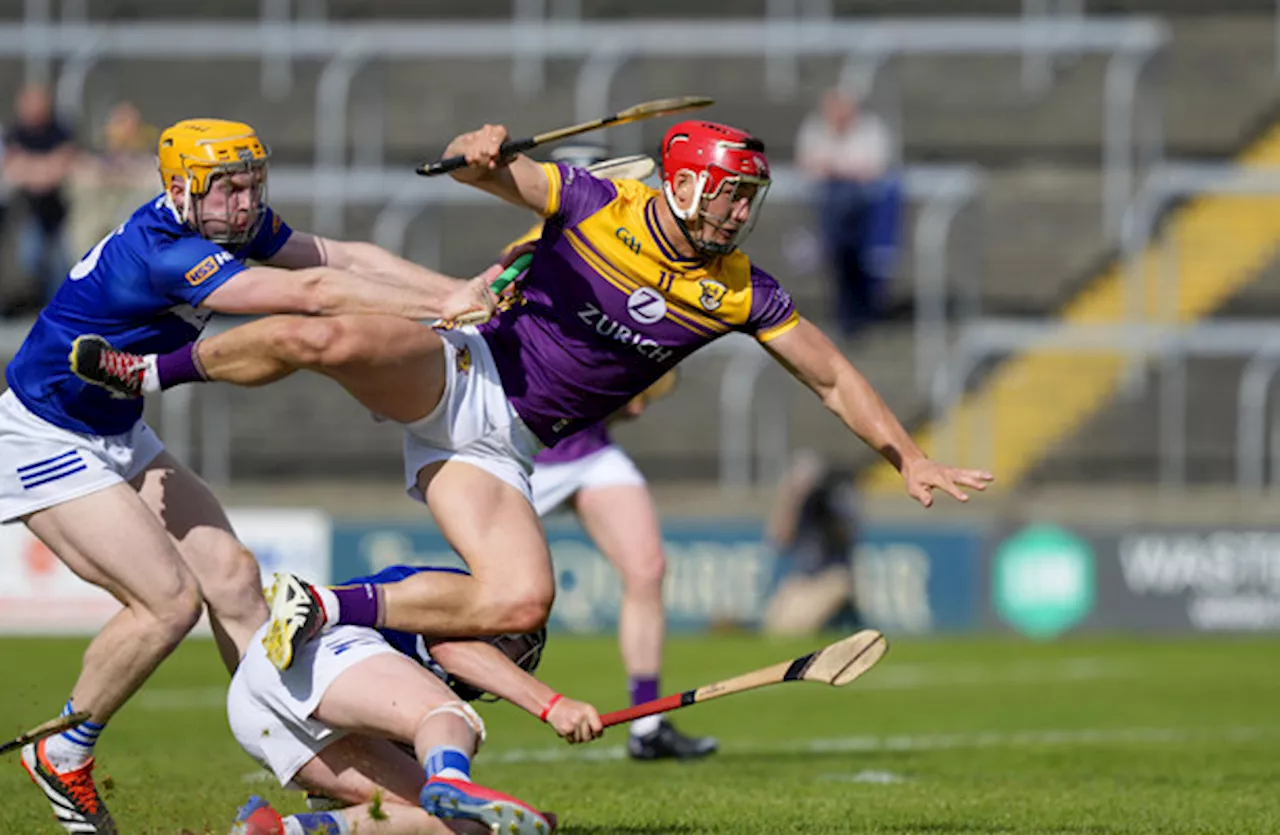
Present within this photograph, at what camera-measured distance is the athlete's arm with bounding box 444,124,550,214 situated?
7820mm

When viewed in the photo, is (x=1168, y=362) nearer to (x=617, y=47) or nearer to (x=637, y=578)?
(x=617, y=47)

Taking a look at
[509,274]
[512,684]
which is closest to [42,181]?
[509,274]

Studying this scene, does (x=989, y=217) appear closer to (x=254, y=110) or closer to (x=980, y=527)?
(x=980, y=527)

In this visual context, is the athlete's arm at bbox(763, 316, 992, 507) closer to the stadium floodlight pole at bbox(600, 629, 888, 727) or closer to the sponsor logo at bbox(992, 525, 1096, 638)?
the stadium floodlight pole at bbox(600, 629, 888, 727)

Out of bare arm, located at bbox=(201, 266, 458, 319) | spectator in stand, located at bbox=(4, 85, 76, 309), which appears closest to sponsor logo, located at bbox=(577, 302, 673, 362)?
bare arm, located at bbox=(201, 266, 458, 319)

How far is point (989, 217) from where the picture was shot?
72.8 ft

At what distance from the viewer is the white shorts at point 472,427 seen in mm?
7980

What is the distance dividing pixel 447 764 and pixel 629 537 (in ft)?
14.5

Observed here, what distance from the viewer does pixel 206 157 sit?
7.89 m

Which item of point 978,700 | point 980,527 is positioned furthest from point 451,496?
point 980,527

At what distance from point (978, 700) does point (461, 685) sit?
715cm

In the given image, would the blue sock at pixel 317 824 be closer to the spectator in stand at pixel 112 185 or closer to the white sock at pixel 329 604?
the white sock at pixel 329 604

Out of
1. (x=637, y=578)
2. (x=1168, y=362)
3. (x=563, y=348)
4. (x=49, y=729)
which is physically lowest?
(x=1168, y=362)

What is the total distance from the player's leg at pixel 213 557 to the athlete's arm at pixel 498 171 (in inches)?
66.5
